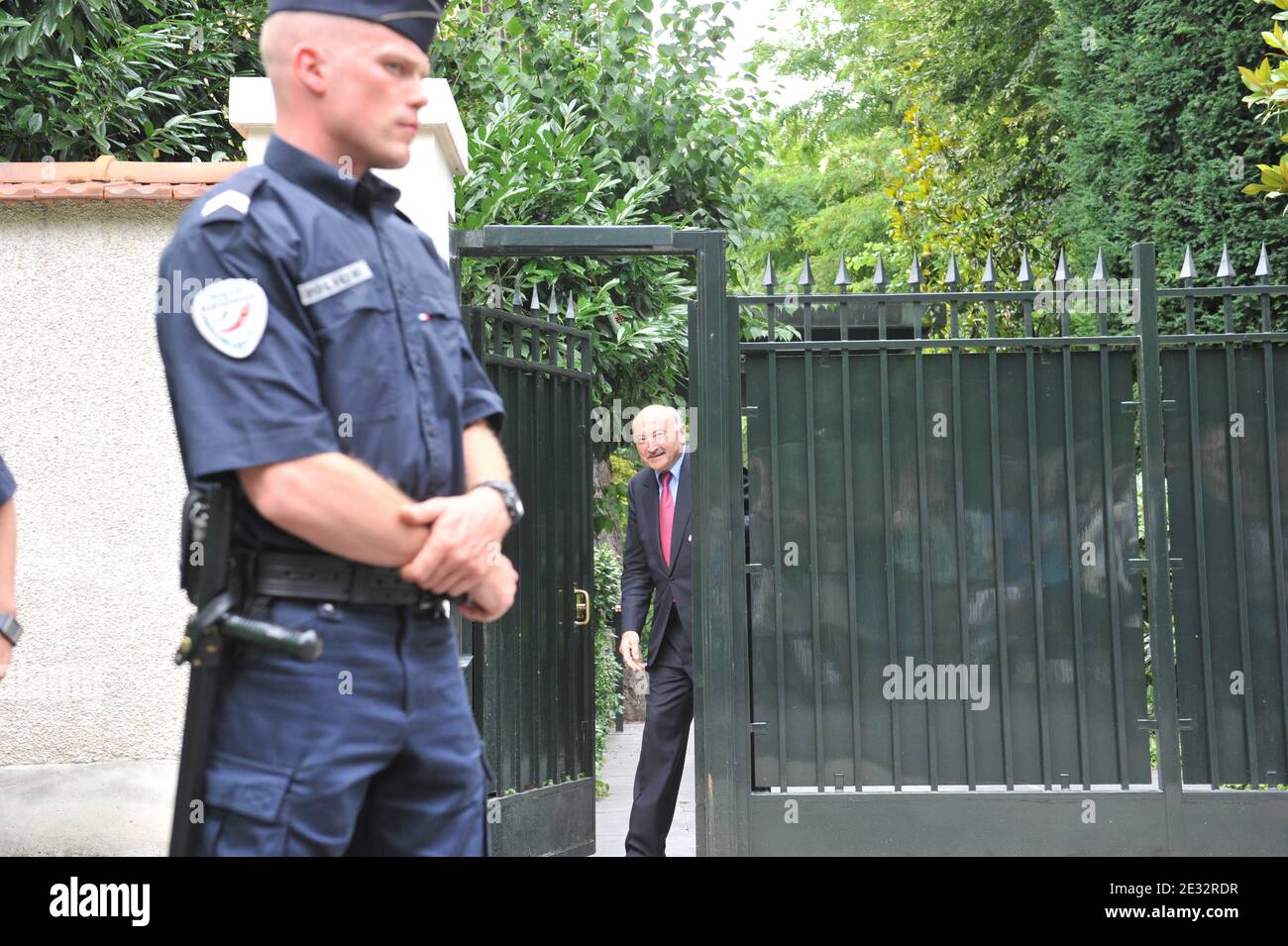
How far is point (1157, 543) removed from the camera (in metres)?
5.24

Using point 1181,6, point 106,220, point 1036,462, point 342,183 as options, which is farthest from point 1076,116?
point 342,183

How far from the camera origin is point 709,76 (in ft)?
32.0

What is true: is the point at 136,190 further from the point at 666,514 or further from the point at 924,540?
the point at 924,540

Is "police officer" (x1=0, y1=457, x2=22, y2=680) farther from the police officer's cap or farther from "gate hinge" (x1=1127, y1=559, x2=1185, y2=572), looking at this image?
"gate hinge" (x1=1127, y1=559, x2=1185, y2=572)

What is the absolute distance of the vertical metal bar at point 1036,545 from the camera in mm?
5246

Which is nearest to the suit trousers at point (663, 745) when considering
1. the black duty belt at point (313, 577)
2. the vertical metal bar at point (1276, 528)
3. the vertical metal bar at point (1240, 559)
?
the vertical metal bar at point (1240, 559)

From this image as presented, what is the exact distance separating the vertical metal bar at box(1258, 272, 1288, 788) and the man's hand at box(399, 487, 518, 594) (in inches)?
163

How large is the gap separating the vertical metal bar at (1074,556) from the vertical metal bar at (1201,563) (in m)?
0.49

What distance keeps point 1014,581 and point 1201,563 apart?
29.9 inches

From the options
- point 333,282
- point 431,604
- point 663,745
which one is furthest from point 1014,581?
point 333,282

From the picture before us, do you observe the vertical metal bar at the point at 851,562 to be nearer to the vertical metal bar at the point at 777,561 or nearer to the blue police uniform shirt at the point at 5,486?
the vertical metal bar at the point at 777,561

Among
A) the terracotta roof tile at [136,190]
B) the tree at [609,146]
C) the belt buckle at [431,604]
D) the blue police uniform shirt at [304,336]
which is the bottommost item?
the belt buckle at [431,604]
